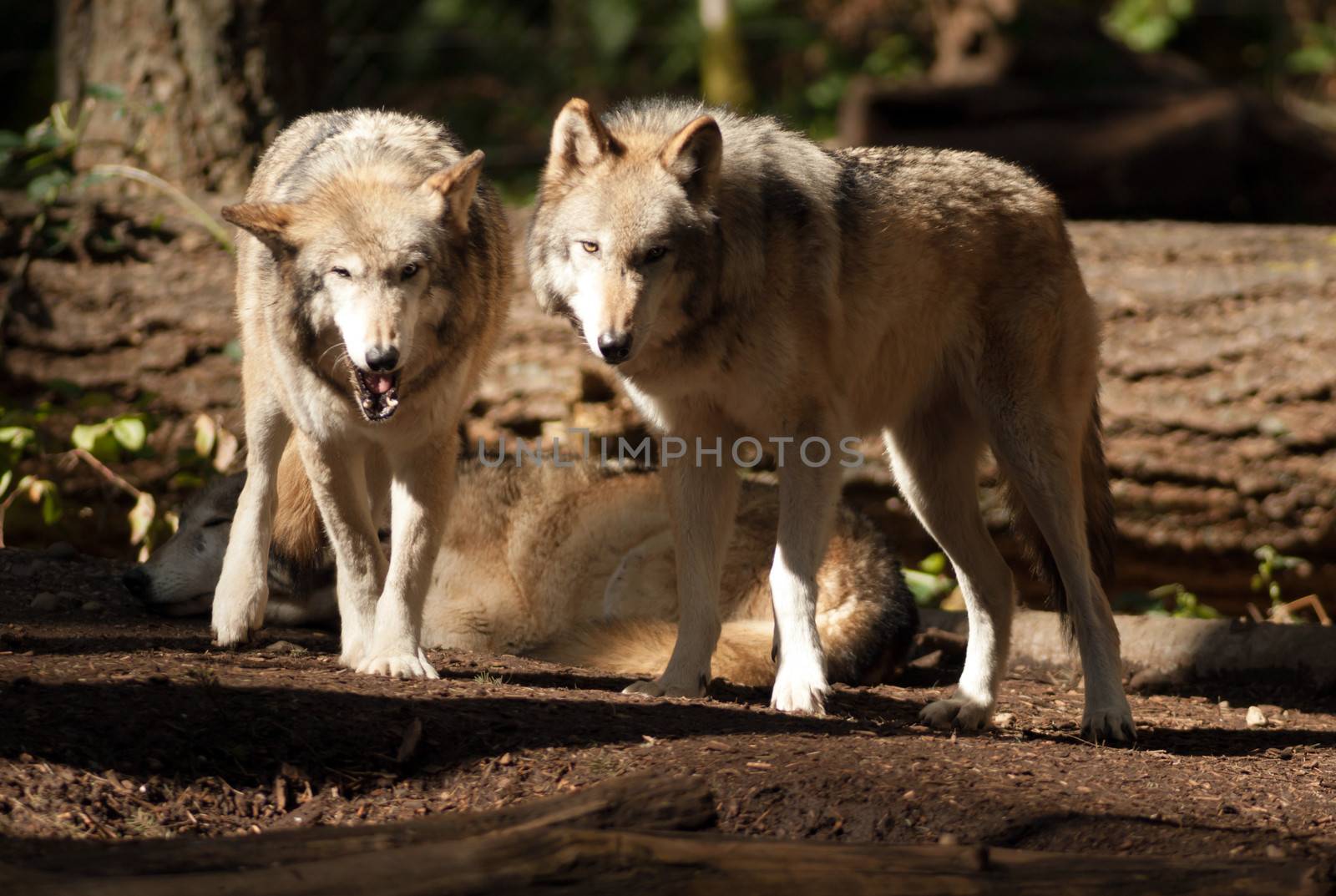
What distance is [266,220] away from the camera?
436 centimetres

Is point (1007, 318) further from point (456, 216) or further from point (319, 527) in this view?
point (319, 527)

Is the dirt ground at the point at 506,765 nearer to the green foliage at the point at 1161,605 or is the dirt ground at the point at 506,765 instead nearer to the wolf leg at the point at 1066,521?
the wolf leg at the point at 1066,521

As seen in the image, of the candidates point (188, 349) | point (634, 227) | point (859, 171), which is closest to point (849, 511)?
point (859, 171)

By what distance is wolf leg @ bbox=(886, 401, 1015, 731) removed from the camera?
208 inches

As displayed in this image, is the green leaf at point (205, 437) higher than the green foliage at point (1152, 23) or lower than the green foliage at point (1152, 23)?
lower

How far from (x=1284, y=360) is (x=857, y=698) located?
3249 millimetres

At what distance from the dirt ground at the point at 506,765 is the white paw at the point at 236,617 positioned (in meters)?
0.45

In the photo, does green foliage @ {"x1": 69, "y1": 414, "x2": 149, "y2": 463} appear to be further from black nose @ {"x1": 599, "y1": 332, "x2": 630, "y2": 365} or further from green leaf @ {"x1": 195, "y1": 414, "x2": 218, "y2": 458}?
black nose @ {"x1": 599, "y1": 332, "x2": 630, "y2": 365}

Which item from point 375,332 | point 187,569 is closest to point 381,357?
point 375,332

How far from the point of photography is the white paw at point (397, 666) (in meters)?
4.37

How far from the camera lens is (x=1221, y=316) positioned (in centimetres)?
722

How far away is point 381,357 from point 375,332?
9cm

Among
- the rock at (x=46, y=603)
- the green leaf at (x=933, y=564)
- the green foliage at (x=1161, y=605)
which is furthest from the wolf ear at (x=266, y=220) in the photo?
the green foliage at (x=1161, y=605)

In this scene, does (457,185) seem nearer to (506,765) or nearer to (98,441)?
(506,765)
